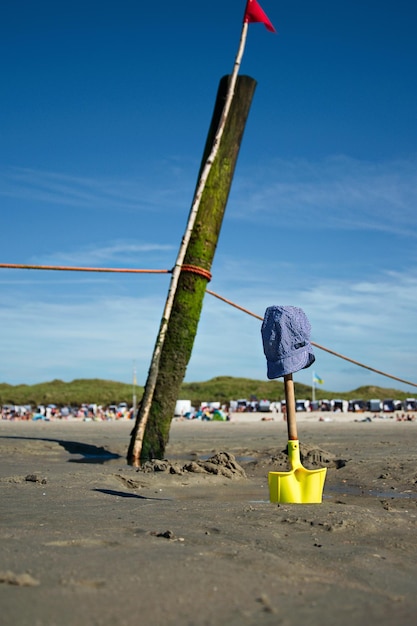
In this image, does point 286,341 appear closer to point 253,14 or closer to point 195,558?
point 195,558

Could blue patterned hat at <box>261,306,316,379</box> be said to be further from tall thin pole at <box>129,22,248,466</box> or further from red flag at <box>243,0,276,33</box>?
red flag at <box>243,0,276,33</box>

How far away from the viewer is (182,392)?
5072 centimetres

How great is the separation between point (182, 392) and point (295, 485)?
4581cm

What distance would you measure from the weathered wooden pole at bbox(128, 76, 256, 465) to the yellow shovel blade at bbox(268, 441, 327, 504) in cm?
383

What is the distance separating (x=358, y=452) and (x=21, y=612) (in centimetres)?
886

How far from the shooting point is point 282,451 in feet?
34.0

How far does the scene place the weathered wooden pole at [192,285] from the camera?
8914mm

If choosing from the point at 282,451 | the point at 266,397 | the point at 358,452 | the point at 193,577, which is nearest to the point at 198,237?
the point at 282,451

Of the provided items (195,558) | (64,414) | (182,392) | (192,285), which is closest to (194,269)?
(192,285)

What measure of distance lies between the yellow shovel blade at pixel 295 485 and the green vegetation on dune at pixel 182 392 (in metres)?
37.5

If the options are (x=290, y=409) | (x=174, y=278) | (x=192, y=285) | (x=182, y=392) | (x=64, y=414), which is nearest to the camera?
(x=290, y=409)

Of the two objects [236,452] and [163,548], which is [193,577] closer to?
[163,548]

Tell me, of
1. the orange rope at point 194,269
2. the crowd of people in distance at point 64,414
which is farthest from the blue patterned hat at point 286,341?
the crowd of people in distance at point 64,414

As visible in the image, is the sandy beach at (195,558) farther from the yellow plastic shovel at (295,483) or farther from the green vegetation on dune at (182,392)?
the green vegetation on dune at (182,392)
